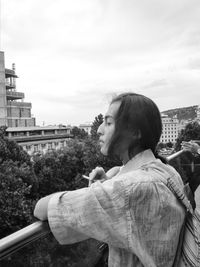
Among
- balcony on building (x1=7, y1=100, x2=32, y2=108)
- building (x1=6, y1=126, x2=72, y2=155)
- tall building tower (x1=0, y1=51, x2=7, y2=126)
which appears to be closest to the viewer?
building (x1=6, y1=126, x2=72, y2=155)

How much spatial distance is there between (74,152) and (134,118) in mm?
15203

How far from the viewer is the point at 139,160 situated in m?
1.14

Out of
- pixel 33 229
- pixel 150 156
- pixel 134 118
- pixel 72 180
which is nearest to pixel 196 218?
pixel 150 156

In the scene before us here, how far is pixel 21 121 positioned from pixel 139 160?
55.4m

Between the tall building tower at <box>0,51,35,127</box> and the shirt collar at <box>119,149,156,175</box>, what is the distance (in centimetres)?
5161

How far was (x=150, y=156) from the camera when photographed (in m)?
1.15

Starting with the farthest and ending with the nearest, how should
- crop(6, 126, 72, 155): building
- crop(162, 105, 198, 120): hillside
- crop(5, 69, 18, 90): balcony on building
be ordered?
1. crop(162, 105, 198, 120): hillside
2. crop(5, 69, 18, 90): balcony on building
3. crop(6, 126, 72, 155): building

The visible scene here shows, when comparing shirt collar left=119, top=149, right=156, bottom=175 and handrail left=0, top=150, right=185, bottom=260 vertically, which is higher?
shirt collar left=119, top=149, right=156, bottom=175

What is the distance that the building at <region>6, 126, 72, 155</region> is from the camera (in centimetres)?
4528

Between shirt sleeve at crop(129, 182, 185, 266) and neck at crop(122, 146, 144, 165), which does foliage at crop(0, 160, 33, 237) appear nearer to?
neck at crop(122, 146, 144, 165)

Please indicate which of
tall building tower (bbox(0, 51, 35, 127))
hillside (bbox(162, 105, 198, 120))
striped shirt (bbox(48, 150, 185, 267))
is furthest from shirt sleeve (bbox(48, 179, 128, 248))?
hillside (bbox(162, 105, 198, 120))

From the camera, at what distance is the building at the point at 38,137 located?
149 feet

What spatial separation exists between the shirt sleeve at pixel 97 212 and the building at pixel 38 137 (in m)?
40.6

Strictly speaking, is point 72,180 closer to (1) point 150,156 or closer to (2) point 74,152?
(2) point 74,152
